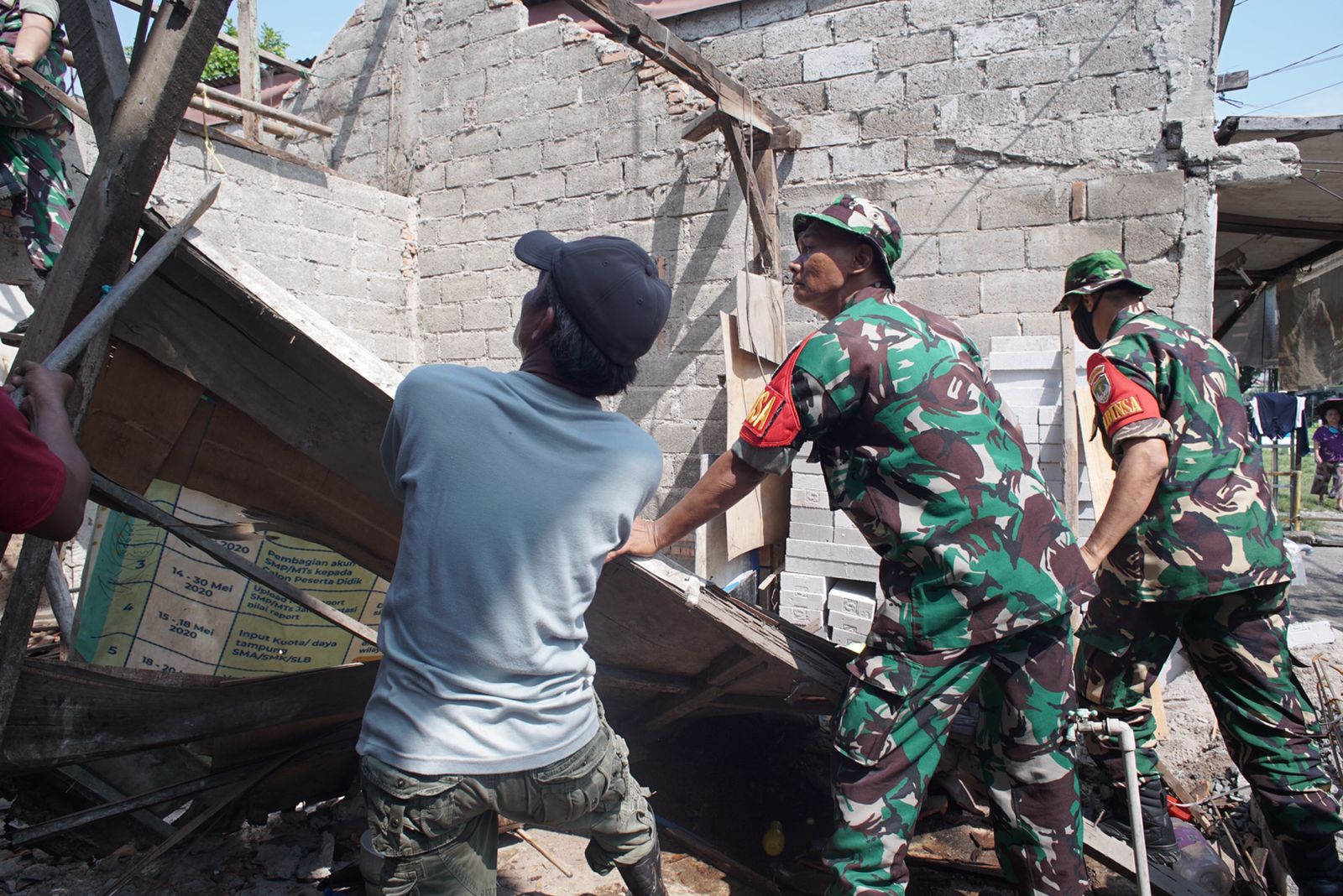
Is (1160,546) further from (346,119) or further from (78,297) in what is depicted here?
(346,119)

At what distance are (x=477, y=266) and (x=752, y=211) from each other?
7.89ft

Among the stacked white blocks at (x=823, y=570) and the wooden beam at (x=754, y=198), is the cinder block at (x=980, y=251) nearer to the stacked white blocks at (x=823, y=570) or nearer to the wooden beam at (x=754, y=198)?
→ the wooden beam at (x=754, y=198)

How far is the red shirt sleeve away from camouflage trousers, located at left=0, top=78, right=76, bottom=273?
2567 millimetres

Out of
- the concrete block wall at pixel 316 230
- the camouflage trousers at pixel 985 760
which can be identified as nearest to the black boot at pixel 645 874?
the camouflage trousers at pixel 985 760

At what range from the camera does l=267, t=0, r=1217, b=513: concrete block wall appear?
4.30 metres

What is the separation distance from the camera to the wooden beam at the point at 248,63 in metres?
5.91

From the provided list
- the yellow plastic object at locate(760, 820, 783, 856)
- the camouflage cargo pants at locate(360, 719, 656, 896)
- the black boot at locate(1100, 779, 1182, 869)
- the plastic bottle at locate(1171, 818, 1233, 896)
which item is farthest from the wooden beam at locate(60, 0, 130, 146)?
the plastic bottle at locate(1171, 818, 1233, 896)

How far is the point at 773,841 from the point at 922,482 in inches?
66.4

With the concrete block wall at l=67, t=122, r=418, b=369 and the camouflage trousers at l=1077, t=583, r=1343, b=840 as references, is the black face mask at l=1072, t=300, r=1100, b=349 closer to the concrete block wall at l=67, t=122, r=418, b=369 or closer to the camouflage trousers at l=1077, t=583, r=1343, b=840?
the camouflage trousers at l=1077, t=583, r=1343, b=840

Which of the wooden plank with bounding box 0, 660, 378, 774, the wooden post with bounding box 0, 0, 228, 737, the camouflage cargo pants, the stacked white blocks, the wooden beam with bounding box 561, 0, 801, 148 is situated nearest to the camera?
the camouflage cargo pants

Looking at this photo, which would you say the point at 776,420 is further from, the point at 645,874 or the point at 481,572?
the point at 645,874

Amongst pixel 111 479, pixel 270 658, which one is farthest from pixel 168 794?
pixel 111 479

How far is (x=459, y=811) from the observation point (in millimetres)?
1387

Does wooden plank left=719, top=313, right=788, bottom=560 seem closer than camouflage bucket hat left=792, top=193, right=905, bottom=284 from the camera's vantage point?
No
